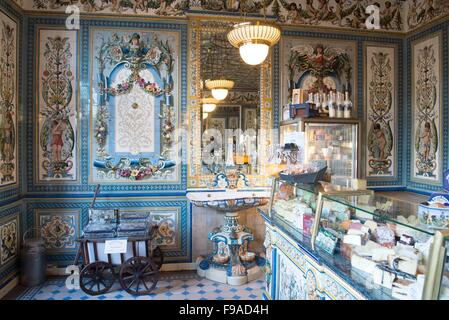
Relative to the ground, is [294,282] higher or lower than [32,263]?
higher

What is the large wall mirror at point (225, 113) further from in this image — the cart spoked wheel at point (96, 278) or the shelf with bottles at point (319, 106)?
the cart spoked wheel at point (96, 278)

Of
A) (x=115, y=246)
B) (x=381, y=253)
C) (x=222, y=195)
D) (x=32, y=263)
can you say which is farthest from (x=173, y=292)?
(x=381, y=253)

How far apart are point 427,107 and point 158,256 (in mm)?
4943

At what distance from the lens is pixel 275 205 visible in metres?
3.76

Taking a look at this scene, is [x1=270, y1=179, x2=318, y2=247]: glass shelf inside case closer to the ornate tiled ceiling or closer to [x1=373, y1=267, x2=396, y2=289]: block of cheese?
[x1=373, y1=267, x2=396, y2=289]: block of cheese

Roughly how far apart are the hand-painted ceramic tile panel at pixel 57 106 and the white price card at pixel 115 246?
4.58ft

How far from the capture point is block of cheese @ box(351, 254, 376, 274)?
83.0 inches

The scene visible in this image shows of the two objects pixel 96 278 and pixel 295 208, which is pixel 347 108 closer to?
pixel 295 208

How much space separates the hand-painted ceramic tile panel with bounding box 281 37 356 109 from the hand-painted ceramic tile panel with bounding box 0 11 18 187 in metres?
4.03

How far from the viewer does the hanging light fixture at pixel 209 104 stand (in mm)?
5418

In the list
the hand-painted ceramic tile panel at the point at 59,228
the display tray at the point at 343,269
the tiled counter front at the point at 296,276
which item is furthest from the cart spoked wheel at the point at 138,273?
the display tray at the point at 343,269

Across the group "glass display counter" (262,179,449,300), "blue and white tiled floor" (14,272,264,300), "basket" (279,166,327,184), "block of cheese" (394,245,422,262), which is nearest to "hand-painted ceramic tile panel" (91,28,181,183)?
"blue and white tiled floor" (14,272,264,300)

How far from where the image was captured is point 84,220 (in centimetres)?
523

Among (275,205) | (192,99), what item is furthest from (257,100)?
(275,205)
